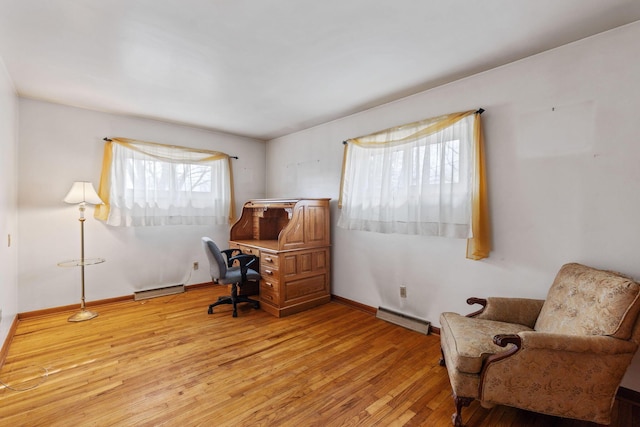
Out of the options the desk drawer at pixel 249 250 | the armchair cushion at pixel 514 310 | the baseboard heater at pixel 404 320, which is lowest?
the baseboard heater at pixel 404 320

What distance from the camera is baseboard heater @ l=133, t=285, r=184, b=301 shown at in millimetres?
3925

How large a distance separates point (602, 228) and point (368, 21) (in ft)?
7.18

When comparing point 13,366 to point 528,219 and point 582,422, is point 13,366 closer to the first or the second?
point 582,422

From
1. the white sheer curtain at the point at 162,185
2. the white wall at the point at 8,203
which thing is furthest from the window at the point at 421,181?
the white wall at the point at 8,203

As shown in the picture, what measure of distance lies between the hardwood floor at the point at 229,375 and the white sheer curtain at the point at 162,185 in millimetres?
1416

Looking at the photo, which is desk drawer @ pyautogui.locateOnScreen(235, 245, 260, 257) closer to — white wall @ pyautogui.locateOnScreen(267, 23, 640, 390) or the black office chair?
the black office chair

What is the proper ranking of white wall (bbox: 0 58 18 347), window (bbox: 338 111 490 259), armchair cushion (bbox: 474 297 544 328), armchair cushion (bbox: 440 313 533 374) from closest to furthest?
armchair cushion (bbox: 440 313 533 374)
armchair cushion (bbox: 474 297 544 328)
white wall (bbox: 0 58 18 347)
window (bbox: 338 111 490 259)

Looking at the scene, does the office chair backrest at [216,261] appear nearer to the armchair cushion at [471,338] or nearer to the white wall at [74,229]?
the white wall at [74,229]

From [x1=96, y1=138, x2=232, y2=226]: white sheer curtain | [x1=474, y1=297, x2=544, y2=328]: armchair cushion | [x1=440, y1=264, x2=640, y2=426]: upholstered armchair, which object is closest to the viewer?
[x1=440, y1=264, x2=640, y2=426]: upholstered armchair

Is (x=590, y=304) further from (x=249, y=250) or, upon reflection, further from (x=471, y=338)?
(x=249, y=250)

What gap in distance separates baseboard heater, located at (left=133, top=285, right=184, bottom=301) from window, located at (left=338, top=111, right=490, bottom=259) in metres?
2.73

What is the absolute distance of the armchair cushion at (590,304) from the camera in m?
1.52

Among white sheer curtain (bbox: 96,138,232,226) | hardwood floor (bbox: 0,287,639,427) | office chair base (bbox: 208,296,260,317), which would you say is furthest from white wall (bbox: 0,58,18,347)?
office chair base (bbox: 208,296,260,317)

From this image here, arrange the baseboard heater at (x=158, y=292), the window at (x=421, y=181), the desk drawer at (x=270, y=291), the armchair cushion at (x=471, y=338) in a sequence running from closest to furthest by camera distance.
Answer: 1. the armchair cushion at (x=471, y=338)
2. the window at (x=421, y=181)
3. the desk drawer at (x=270, y=291)
4. the baseboard heater at (x=158, y=292)
